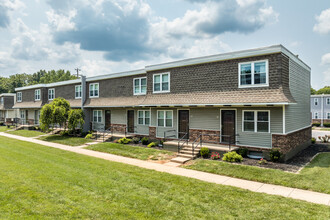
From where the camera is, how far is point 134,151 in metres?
14.5

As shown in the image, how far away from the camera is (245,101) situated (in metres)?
12.2

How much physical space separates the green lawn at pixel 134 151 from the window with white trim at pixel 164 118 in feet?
8.69

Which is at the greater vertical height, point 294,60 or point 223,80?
point 294,60

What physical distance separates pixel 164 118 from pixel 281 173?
30.2ft

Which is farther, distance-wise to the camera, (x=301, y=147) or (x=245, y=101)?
(x=301, y=147)

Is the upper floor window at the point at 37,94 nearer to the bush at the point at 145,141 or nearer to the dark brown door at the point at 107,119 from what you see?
the dark brown door at the point at 107,119

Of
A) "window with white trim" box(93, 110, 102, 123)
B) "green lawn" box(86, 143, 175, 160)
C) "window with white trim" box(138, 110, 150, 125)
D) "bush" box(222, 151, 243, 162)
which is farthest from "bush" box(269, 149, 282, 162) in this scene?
"window with white trim" box(93, 110, 102, 123)

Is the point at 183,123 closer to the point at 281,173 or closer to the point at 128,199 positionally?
the point at 281,173

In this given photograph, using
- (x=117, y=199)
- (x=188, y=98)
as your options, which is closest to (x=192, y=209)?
(x=117, y=199)

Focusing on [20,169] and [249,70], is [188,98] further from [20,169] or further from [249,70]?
[20,169]

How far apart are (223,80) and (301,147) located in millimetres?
7098

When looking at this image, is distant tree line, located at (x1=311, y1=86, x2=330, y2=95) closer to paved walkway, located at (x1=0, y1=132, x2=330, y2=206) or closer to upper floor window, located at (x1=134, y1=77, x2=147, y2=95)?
upper floor window, located at (x1=134, y1=77, x2=147, y2=95)

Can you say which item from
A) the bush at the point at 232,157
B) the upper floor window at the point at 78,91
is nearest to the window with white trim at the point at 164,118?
the bush at the point at 232,157

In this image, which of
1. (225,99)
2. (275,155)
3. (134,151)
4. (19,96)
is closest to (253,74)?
(225,99)
